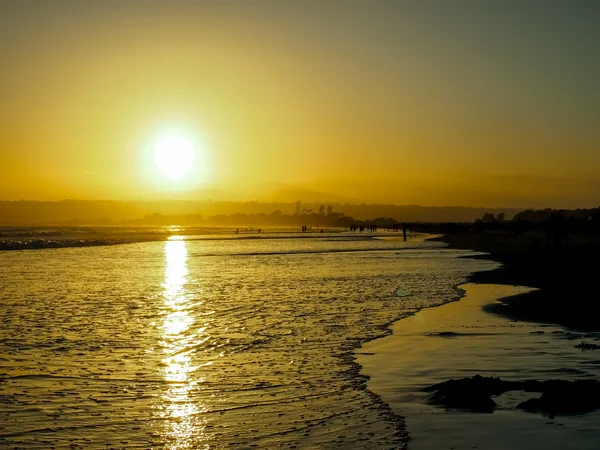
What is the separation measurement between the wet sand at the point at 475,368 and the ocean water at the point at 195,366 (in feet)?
1.75

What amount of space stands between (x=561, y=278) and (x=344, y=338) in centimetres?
1899

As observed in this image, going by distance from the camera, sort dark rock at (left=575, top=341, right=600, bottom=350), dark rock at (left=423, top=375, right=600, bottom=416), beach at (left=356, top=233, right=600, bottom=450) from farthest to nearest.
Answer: dark rock at (left=575, top=341, right=600, bottom=350)
dark rock at (left=423, top=375, right=600, bottom=416)
beach at (left=356, top=233, right=600, bottom=450)

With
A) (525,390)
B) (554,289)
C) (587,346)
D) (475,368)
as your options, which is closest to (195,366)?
(475,368)

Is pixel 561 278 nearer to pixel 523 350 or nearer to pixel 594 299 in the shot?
pixel 594 299

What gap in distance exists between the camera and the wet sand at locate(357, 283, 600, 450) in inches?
340

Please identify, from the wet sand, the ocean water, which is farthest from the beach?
the ocean water

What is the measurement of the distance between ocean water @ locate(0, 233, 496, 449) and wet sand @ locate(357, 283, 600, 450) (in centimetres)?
53

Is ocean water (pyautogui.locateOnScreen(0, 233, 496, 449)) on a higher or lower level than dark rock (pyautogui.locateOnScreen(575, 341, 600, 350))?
lower

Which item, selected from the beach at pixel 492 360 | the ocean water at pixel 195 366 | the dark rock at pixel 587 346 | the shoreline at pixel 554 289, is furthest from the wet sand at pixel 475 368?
the shoreline at pixel 554 289

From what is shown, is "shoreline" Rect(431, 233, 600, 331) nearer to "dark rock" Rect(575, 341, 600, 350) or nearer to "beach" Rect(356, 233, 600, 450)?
"beach" Rect(356, 233, 600, 450)

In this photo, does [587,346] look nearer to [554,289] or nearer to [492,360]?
[492,360]

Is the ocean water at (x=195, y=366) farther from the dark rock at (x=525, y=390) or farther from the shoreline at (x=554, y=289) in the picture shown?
the shoreline at (x=554, y=289)

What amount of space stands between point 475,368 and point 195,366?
5.87 m

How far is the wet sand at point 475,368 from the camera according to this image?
863 centimetres
